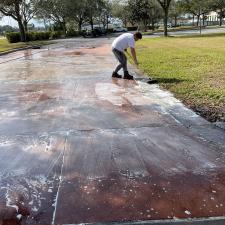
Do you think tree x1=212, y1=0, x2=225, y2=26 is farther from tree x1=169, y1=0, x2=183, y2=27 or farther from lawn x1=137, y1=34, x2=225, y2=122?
lawn x1=137, y1=34, x2=225, y2=122

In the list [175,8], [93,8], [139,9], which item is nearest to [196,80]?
[139,9]

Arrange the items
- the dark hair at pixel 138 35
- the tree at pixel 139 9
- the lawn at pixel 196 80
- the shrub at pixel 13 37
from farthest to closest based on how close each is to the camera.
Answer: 1. the tree at pixel 139 9
2. the shrub at pixel 13 37
3. the dark hair at pixel 138 35
4. the lawn at pixel 196 80

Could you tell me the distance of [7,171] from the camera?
4.86 meters

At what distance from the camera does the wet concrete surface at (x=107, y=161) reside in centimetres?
389

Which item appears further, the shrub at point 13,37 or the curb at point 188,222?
the shrub at point 13,37

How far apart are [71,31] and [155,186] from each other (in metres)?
57.6

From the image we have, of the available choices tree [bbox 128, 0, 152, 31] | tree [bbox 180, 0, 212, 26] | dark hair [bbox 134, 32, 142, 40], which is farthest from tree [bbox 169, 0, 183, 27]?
dark hair [bbox 134, 32, 142, 40]

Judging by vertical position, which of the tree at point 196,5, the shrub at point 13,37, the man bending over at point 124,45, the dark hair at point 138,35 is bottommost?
A: the shrub at point 13,37

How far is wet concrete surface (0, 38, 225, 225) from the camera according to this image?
3893 mm

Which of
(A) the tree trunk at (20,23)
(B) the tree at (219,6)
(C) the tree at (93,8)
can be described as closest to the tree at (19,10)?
(A) the tree trunk at (20,23)

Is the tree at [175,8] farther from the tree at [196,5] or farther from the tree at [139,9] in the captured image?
the tree at [139,9]

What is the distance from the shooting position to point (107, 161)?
505 centimetres

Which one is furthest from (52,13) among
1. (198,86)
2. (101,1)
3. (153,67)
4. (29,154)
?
(29,154)

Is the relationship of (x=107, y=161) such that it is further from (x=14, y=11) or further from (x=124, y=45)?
(x=14, y=11)
